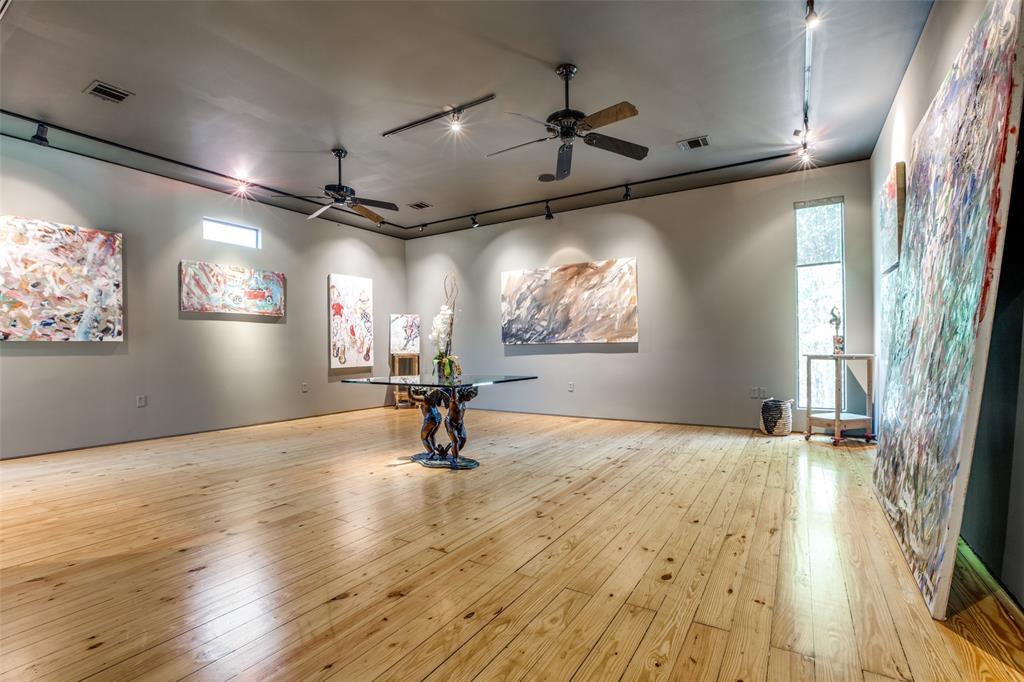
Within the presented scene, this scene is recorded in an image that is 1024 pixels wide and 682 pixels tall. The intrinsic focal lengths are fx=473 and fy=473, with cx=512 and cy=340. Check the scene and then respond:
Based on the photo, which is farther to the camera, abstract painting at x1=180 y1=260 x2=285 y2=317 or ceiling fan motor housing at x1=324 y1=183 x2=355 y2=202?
abstract painting at x1=180 y1=260 x2=285 y2=317

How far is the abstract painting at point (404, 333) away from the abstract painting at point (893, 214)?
6.68 meters

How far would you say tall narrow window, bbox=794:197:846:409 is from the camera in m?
5.41

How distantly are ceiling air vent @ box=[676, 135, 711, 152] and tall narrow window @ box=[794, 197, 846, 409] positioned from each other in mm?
1639

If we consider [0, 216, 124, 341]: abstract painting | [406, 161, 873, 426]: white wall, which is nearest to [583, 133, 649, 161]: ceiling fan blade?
[406, 161, 873, 426]: white wall

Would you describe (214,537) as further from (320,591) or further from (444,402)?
(444,402)

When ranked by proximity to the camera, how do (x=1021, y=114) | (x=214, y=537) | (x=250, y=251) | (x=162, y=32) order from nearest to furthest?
(x=1021, y=114) → (x=214, y=537) → (x=162, y=32) → (x=250, y=251)

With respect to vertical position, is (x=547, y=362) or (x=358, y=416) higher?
(x=547, y=362)

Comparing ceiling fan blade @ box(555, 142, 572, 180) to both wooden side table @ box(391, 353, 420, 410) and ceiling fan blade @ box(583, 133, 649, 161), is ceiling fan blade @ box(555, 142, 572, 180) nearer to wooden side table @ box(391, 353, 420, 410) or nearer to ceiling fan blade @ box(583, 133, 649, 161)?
ceiling fan blade @ box(583, 133, 649, 161)

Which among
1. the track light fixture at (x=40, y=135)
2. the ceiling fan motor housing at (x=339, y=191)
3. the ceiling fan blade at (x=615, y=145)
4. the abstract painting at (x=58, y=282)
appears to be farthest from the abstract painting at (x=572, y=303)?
the track light fixture at (x=40, y=135)

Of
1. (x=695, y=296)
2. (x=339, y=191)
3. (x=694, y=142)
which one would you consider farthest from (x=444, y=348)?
(x=695, y=296)

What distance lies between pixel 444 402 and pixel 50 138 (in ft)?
15.0

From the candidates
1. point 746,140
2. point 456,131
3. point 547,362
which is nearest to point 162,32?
point 456,131

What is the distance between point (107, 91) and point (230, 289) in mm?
2806

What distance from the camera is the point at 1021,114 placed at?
1.71m
